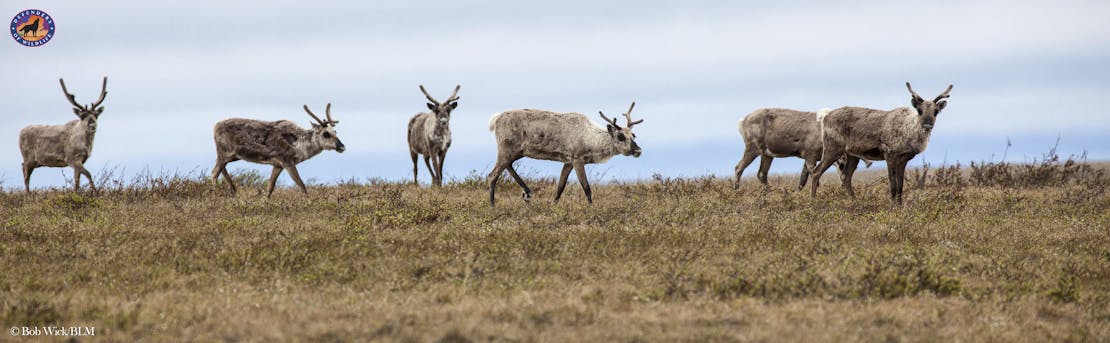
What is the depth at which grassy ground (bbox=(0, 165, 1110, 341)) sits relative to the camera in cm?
771

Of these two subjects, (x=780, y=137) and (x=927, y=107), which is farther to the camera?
(x=780, y=137)

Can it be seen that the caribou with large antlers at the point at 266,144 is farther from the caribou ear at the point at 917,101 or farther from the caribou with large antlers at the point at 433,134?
the caribou ear at the point at 917,101

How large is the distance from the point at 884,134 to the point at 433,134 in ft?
30.2

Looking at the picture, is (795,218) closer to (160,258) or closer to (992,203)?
(992,203)

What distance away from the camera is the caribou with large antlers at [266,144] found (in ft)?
57.6

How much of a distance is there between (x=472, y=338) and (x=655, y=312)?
1.66 meters

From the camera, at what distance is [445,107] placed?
20.1m

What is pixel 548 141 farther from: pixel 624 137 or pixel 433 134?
pixel 433 134

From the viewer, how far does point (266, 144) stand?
57.7ft

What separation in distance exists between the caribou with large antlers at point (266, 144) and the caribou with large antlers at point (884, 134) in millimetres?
8859

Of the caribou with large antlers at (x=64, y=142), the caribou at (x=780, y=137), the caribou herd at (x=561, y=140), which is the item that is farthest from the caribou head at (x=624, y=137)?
the caribou with large antlers at (x=64, y=142)

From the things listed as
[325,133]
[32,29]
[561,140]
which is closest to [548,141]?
[561,140]

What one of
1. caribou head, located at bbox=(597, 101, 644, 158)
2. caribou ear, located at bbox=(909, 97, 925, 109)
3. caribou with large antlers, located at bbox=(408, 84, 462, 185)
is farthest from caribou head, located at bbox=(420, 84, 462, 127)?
caribou ear, located at bbox=(909, 97, 925, 109)

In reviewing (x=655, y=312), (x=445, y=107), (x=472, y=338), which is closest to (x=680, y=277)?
(x=655, y=312)
